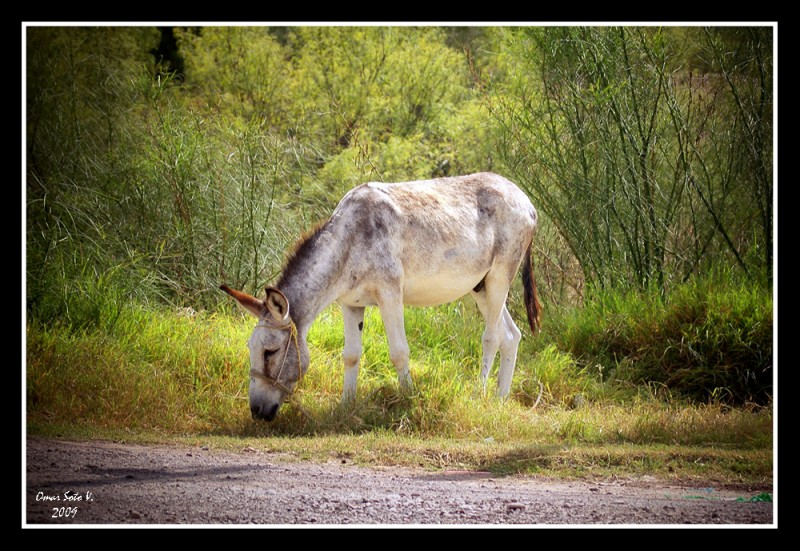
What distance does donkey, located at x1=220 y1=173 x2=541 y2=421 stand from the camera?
23.4 ft

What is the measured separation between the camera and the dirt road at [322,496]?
5289mm

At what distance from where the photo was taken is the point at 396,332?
7.65 m

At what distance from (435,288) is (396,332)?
606mm

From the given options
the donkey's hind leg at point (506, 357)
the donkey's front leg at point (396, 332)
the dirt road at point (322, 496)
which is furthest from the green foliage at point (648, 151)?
the dirt road at point (322, 496)

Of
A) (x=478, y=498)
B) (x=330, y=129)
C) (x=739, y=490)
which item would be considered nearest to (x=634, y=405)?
(x=739, y=490)

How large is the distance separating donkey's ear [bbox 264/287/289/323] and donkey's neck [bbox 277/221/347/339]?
0.24m

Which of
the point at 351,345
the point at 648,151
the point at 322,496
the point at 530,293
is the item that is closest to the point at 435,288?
the point at 351,345

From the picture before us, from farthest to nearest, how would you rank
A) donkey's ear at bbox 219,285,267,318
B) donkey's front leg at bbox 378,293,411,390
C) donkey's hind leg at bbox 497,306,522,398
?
donkey's hind leg at bbox 497,306,522,398 → donkey's front leg at bbox 378,293,411,390 → donkey's ear at bbox 219,285,267,318

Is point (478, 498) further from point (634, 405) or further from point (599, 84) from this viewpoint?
point (599, 84)

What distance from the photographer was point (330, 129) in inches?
619

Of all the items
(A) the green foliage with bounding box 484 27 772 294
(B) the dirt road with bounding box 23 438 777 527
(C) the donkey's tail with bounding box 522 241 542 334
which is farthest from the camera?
(A) the green foliage with bounding box 484 27 772 294

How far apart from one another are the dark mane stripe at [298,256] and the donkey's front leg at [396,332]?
0.73 metres

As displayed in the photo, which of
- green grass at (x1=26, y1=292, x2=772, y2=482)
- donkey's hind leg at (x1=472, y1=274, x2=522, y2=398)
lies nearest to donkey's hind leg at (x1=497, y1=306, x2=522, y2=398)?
donkey's hind leg at (x1=472, y1=274, x2=522, y2=398)

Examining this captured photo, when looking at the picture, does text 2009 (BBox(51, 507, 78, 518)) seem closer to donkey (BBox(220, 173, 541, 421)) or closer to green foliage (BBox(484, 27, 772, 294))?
donkey (BBox(220, 173, 541, 421))
